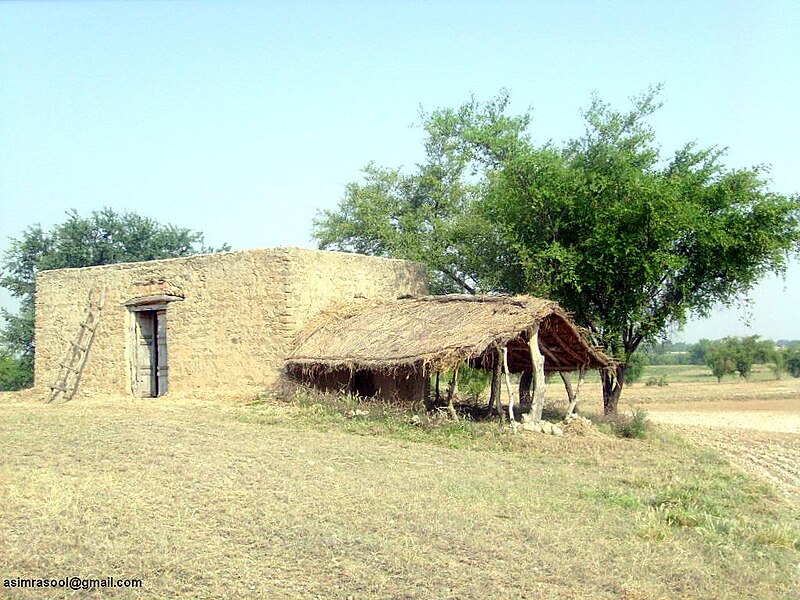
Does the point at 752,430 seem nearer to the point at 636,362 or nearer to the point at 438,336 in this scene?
the point at 636,362

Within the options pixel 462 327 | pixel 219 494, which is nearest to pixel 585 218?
pixel 462 327

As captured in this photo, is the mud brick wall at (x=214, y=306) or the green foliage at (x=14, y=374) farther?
the green foliage at (x=14, y=374)

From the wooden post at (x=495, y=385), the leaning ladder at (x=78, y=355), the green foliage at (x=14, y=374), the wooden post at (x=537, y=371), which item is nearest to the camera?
the wooden post at (x=537, y=371)

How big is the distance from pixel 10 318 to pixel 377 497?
74.6 ft

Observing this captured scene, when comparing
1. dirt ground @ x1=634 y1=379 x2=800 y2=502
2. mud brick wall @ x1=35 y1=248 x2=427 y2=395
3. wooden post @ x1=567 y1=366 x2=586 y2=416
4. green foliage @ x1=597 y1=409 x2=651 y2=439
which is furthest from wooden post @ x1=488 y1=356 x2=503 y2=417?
dirt ground @ x1=634 y1=379 x2=800 y2=502

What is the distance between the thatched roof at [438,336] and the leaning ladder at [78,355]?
4.98m

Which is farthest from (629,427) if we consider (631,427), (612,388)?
(612,388)

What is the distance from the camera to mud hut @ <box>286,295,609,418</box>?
11.3 m

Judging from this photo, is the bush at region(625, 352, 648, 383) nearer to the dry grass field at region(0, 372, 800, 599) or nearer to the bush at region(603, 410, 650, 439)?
the bush at region(603, 410, 650, 439)

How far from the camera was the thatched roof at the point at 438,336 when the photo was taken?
1123 centimetres

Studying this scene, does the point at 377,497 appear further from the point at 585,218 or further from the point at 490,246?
the point at 490,246

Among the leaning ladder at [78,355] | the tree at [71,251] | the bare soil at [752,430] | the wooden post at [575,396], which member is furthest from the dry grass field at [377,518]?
the tree at [71,251]

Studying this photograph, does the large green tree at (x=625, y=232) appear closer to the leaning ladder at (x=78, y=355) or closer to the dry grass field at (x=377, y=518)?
the dry grass field at (x=377, y=518)

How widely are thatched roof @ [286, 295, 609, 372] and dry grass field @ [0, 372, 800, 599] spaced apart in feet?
4.64
